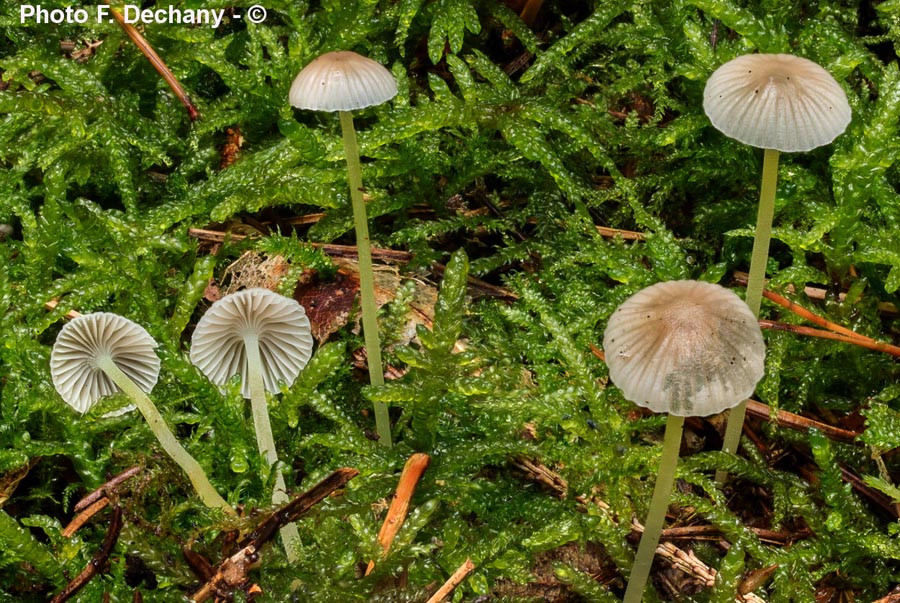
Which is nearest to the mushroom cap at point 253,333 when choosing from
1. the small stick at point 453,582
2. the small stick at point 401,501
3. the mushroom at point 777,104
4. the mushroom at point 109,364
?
the mushroom at point 109,364

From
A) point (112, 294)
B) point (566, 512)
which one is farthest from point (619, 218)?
point (112, 294)

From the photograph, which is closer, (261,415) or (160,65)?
(261,415)

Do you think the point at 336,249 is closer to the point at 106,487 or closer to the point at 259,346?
the point at 259,346

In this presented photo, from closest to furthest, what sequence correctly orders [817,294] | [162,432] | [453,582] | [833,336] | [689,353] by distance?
[689,353] < [453,582] < [162,432] < [833,336] < [817,294]

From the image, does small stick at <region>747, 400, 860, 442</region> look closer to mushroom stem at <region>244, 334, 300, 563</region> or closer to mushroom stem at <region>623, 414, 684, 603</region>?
mushroom stem at <region>623, 414, 684, 603</region>

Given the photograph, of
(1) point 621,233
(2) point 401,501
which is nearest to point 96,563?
(2) point 401,501

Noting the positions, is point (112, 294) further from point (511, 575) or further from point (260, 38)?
point (511, 575)
